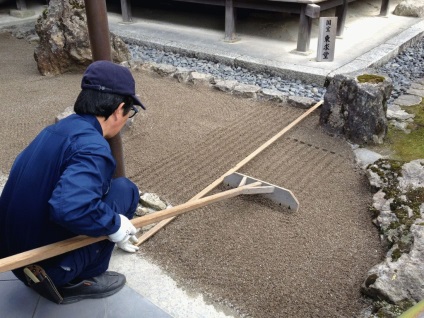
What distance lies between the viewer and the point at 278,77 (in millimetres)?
6680

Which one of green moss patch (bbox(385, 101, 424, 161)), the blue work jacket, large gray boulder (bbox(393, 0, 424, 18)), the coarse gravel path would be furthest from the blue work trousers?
large gray boulder (bbox(393, 0, 424, 18))

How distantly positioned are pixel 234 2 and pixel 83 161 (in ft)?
22.0

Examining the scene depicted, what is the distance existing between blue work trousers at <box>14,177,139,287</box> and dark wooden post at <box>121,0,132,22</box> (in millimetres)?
7915

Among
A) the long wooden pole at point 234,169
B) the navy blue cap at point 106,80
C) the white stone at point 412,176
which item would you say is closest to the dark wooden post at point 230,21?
the long wooden pole at point 234,169

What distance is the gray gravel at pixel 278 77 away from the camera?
617 centimetres

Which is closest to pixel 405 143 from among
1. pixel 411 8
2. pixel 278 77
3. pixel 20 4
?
pixel 278 77

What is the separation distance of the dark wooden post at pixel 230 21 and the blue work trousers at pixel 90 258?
617 cm

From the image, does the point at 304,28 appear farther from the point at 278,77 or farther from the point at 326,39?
the point at 278,77

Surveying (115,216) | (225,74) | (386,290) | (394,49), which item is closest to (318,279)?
(386,290)

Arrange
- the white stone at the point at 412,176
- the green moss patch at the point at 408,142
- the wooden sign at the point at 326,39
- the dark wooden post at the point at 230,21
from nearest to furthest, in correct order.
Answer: the white stone at the point at 412,176 < the green moss patch at the point at 408,142 < the wooden sign at the point at 326,39 < the dark wooden post at the point at 230,21

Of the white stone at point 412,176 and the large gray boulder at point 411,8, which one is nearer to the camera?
the white stone at point 412,176

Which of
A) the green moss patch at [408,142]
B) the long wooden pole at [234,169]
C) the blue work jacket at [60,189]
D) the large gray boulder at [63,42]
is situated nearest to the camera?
the blue work jacket at [60,189]

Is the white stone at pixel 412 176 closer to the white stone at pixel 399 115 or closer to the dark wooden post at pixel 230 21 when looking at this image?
the white stone at pixel 399 115

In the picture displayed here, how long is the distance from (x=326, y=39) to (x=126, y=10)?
4.93 metres
